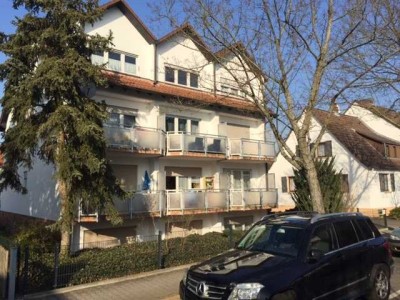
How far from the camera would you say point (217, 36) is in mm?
15016

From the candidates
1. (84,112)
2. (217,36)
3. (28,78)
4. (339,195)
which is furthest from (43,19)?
(339,195)

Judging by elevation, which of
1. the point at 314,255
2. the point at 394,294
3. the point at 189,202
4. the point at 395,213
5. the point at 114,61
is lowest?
the point at 394,294

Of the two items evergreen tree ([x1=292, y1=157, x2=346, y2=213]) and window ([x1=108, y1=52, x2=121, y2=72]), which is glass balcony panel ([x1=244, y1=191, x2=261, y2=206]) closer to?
evergreen tree ([x1=292, y1=157, x2=346, y2=213])

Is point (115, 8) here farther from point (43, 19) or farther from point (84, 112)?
point (84, 112)

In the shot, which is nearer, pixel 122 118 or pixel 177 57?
pixel 122 118

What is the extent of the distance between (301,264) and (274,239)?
940 mm

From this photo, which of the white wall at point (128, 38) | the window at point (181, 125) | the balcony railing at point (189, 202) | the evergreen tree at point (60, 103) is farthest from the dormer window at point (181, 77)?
the evergreen tree at point (60, 103)

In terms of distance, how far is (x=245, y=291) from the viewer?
549 centimetres

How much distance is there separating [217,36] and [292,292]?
1126cm

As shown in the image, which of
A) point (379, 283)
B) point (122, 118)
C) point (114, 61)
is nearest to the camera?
point (379, 283)

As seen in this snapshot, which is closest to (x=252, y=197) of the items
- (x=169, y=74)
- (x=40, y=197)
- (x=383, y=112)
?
(x=169, y=74)

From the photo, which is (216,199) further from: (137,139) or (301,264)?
(301,264)

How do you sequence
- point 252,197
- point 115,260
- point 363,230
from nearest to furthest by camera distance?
point 363,230
point 115,260
point 252,197

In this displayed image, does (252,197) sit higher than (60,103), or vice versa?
(60,103)
